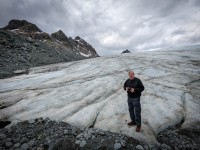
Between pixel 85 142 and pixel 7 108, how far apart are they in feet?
16.0

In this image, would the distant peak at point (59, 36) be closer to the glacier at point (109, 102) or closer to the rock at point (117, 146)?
the glacier at point (109, 102)

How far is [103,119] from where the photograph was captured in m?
6.21

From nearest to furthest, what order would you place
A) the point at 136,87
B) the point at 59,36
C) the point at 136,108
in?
the point at 136,108, the point at 136,87, the point at 59,36

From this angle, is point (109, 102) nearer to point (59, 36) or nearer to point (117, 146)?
point (117, 146)

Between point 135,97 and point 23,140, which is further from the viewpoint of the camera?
point 135,97

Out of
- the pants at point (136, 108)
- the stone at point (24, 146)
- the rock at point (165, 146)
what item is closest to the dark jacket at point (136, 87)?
the pants at point (136, 108)

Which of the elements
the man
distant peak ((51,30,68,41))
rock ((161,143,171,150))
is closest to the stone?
the man

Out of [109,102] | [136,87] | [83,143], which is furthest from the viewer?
[109,102]

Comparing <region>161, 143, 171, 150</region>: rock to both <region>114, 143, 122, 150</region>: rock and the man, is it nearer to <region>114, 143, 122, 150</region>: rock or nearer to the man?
the man

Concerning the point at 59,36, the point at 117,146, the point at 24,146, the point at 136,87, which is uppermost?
the point at 59,36

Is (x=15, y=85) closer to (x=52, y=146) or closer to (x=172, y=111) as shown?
(x=52, y=146)

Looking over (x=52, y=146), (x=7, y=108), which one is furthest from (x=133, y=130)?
(x=7, y=108)

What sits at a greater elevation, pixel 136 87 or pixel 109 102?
pixel 136 87

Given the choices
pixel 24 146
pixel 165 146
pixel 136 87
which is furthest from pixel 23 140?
pixel 165 146
